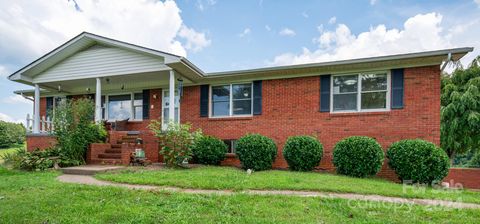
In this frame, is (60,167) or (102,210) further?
(60,167)

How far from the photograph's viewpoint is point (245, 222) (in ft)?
11.7

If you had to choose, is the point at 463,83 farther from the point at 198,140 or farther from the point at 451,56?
the point at 198,140

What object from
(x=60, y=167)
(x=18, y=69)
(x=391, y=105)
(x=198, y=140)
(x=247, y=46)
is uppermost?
(x=247, y=46)

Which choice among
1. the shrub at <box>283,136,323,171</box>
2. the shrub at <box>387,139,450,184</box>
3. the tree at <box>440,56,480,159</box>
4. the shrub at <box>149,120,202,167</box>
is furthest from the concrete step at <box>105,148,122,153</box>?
the tree at <box>440,56,480,159</box>

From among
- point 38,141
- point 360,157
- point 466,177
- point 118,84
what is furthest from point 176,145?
point 466,177

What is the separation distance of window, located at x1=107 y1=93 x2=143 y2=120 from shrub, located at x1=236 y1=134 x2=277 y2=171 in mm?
6249

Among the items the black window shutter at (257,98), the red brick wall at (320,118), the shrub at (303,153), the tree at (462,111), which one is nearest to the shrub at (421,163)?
the red brick wall at (320,118)

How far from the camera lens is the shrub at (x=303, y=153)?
27.2ft

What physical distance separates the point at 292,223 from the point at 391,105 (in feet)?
22.5

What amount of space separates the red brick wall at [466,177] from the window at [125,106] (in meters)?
13.2

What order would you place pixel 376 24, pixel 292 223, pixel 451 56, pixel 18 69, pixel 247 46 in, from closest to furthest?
pixel 292 223, pixel 451 56, pixel 18 69, pixel 376 24, pixel 247 46

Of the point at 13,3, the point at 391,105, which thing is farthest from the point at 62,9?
the point at 391,105

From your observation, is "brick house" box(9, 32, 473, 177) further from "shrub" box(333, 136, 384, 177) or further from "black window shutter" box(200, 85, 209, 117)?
"shrub" box(333, 136, 384, 177)

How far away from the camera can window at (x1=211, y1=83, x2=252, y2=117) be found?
1075 cm
